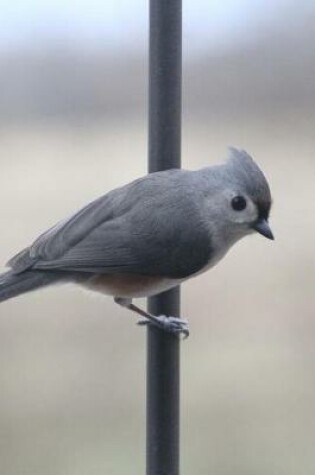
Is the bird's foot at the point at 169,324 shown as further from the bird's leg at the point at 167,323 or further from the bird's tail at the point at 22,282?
the bird's tail at the point at 22,282

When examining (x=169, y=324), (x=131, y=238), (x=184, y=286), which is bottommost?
(x=169, y=324)

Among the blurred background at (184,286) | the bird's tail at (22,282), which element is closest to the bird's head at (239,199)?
the bird's tail at (22,282)

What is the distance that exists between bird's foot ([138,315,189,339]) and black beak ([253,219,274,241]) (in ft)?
0.50

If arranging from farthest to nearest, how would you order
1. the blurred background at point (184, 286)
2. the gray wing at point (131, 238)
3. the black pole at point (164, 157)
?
1. the blurred background at point (184, 286)
2. the gray wing at point (131, 238)
3. the black pole at point (164, 157)

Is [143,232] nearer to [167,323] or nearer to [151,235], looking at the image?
[151,235]

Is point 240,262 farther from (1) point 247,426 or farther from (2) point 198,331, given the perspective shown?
(1) point 247,426

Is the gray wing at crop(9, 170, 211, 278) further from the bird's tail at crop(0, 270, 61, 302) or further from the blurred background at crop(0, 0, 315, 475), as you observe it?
the blurred background at crop(0, 0, 315, 475)

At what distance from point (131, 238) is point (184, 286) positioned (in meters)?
0.95

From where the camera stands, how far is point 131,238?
1185 millimetres

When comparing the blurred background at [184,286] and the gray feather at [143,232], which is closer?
the gray feather at [143,232]

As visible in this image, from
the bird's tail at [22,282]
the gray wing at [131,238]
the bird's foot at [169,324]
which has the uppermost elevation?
the gray wing at [131,238]

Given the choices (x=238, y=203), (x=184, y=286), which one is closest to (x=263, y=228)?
(x=238, y=203)

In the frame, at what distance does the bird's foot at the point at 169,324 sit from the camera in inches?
46.3

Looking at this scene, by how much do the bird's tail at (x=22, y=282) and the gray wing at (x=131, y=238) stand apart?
0.01m
